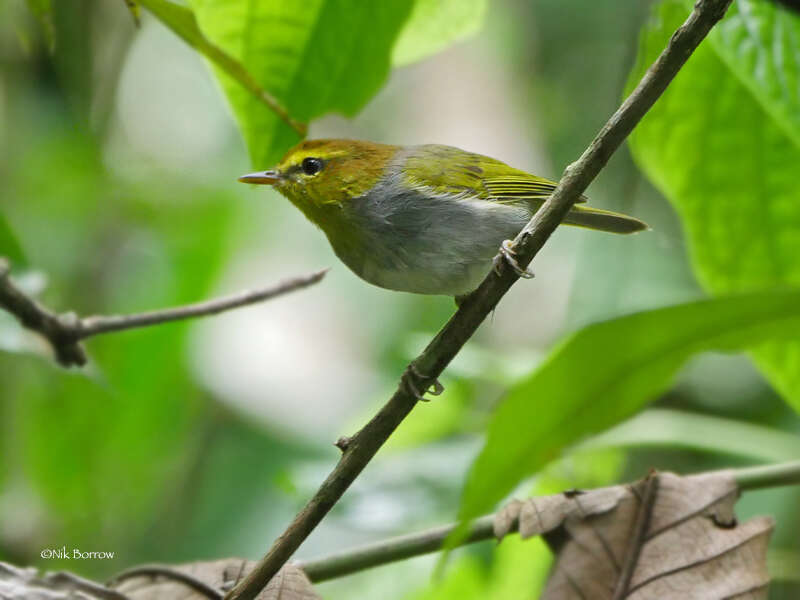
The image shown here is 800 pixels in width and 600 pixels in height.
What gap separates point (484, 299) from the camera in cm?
150

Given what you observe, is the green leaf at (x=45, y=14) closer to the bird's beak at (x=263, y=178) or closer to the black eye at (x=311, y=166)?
the bird's beak at (x=263, y=178)

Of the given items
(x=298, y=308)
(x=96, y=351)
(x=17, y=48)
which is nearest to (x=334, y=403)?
(x=298, y=308)

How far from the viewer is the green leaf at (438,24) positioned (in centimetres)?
206

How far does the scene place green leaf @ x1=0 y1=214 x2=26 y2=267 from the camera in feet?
6.91

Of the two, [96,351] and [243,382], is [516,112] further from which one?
[96,351]

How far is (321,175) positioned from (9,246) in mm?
955

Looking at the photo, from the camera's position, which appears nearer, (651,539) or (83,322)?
(651,539)

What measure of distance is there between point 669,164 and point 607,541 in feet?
3.11

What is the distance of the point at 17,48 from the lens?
458 cm

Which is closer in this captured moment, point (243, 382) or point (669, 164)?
point (669, 164)

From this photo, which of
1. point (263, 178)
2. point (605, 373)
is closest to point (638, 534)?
point (605, 373)

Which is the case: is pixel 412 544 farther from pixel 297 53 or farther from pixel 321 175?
pixel 321 175

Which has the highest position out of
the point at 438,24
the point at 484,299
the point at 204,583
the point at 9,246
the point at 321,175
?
the point at 321,175

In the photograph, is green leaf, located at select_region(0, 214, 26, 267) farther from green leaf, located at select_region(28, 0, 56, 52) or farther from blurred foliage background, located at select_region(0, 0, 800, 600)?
green leaf, located at select_region(28, 0, 56, 52)
